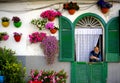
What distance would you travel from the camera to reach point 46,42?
11477mm

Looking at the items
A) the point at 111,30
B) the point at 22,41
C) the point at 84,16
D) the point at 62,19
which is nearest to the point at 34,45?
the point at 22,41

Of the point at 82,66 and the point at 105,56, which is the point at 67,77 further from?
the point at 105,56

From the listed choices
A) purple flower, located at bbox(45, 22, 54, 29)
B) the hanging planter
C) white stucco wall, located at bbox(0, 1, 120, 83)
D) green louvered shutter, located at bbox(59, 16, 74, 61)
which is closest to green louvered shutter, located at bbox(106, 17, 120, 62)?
white stucco wall, located at bbox(0, 1, 120, 83)

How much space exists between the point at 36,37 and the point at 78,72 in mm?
2051

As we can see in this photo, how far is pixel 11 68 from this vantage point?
10633 millimetres

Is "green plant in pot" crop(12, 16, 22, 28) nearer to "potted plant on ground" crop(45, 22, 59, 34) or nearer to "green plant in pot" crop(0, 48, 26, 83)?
"potted plant on ground" crop(45, 22, 59, 34)

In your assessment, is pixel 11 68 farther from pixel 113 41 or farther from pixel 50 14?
Result: pixel 113 41

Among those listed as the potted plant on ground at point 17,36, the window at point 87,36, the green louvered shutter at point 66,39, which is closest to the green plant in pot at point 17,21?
the potted plant on ground at point 17,36

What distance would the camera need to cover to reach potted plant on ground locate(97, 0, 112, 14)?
37.7 ft

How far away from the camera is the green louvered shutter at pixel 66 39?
11656 mm

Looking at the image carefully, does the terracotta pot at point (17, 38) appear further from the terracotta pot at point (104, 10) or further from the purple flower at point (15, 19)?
the terracotta pot at point (104, 10)

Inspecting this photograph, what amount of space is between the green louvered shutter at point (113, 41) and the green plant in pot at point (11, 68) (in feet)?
10.7

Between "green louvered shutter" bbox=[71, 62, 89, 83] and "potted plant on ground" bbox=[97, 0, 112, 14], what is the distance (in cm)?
214

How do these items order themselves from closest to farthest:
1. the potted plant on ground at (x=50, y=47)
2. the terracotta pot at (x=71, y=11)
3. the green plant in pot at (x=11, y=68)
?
the green plant in pot at (x=11, y=68) < the potted plant on ground at (x=50, y=47) < the terracotta pot at (x=71, y=11)
